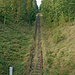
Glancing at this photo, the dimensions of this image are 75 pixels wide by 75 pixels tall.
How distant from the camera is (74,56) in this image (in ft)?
35.9

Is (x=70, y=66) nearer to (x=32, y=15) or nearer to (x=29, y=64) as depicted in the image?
(x=29, y=64)

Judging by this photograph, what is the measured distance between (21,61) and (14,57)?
1260 mm

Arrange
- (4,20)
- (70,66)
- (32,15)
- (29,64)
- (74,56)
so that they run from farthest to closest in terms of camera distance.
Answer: (32,15) → (4,20) → (29,64) → (74,56) → (70,66)

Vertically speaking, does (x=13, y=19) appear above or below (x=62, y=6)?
below

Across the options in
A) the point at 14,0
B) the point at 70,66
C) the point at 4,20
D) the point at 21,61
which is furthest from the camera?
the point at 14,0

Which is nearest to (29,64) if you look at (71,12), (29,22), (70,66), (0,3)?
(70,66)

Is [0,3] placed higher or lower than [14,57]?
higher

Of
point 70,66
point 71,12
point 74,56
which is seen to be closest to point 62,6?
point 71,12

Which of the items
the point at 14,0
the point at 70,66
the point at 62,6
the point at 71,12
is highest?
the point at 14,0

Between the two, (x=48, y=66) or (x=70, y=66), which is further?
(x=48, y=66)

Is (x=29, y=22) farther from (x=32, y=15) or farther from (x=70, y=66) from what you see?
(x=70, y=66)

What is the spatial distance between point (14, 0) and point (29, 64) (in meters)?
26.8

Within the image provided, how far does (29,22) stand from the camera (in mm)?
39250

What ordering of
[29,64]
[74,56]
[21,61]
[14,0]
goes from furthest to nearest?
[14,0], [21,61], [29,64], [74,56]
